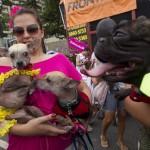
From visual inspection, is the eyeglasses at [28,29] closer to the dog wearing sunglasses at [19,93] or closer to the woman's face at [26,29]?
the woman's face at [26,29]

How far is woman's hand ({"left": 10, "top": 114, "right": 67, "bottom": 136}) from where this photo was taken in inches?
113

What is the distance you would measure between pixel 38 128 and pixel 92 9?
27.3 feet

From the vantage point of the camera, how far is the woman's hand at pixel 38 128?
113 inches

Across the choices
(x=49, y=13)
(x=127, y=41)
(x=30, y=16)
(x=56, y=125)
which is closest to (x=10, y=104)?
(x=56, y=125)

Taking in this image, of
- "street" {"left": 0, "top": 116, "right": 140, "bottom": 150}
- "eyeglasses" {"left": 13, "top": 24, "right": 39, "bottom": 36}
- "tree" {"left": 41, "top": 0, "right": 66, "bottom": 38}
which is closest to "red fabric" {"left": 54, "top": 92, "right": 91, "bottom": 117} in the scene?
"eyeglasses" {"left": 13, "top": 24, "right": 39, "bottom": 36}

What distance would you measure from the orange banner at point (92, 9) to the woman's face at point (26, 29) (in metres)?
6.65

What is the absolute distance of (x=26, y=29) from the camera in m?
3.21

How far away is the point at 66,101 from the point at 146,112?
3.41ft

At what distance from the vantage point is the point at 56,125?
3.01 metres

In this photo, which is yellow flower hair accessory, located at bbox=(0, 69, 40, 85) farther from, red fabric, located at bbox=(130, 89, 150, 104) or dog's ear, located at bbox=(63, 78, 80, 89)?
red fabric, located at bbox=(130, 89, 150, 104)

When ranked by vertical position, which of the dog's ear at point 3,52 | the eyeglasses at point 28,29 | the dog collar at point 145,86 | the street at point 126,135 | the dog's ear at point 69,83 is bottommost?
the street at point 126,135

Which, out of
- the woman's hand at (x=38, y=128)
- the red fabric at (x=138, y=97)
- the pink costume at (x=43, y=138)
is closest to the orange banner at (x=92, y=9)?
the pink costume at (x=43, y=138)

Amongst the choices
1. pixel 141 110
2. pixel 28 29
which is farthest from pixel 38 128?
pixel 141 110

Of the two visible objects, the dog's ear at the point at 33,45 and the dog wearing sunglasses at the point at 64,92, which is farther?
the dog's ear at the point at 33,45
